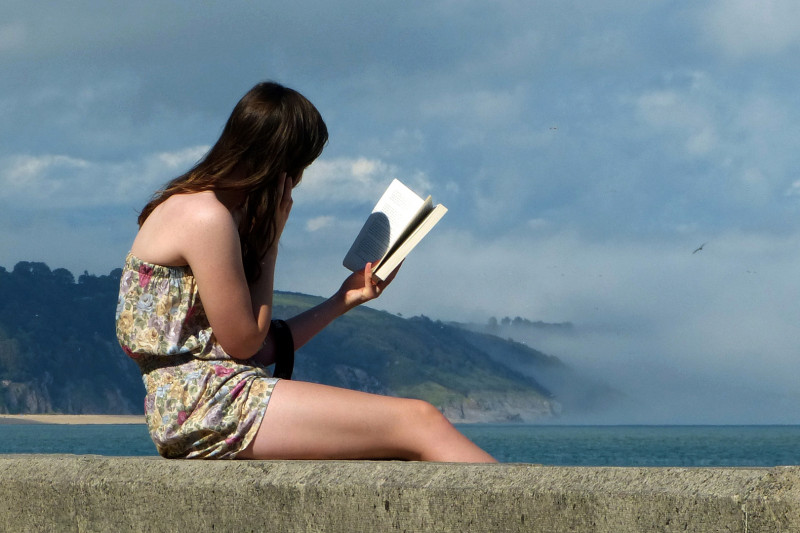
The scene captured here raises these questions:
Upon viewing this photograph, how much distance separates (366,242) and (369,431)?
3.52 feet

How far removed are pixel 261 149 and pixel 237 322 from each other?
24.4 inches

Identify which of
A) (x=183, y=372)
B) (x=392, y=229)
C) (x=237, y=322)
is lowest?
(x=183, y=372)

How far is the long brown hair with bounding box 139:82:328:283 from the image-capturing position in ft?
11.4

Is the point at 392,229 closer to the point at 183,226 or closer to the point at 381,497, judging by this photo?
the point at 183,226

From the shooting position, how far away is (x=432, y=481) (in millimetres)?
2516

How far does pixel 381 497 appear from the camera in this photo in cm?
254

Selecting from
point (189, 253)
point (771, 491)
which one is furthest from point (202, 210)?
point (771, 491)

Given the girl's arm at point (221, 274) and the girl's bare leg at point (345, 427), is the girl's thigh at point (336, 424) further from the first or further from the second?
the girl's arm at point (221, 274)

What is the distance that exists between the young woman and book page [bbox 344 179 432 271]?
0.50 metres

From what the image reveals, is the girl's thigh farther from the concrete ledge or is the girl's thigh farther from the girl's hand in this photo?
the girl's hand

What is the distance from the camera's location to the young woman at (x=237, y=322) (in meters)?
3.33

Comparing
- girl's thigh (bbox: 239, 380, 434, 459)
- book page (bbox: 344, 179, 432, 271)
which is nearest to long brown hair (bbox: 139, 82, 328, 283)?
book page (bbox: 344, 179, 432, 271)

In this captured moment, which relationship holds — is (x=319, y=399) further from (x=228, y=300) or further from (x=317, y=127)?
(x=317, y=127)

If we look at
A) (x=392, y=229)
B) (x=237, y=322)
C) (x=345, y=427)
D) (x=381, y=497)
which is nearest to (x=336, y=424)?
(x=345, y=427)
